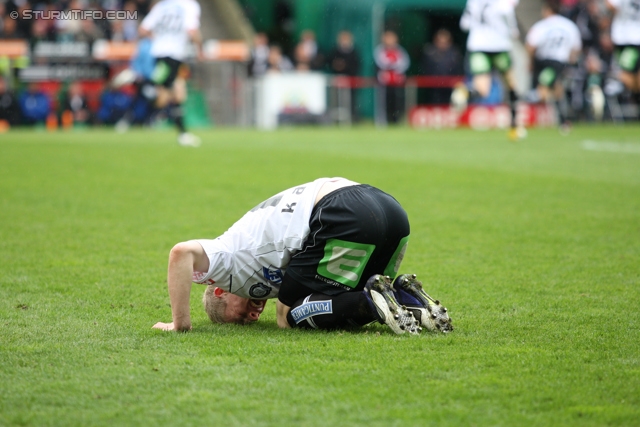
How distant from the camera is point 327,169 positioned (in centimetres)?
1180

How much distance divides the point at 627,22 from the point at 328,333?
15.9 metres

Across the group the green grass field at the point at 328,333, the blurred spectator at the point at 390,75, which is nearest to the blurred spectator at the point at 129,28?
the blurred spectator at the point at 390,75

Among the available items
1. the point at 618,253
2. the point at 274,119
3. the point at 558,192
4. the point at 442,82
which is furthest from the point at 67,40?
the point at 618,253

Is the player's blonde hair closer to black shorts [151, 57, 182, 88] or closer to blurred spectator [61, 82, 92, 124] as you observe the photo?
black shorts [151, 57, 182, 88]

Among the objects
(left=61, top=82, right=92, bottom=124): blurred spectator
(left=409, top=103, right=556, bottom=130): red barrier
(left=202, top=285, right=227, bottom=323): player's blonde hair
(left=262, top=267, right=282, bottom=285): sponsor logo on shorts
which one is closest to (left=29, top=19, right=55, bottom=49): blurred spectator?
(left=61, top=82, right=92, bottom=124): blurred spectator

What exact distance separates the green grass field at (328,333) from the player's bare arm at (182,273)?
13 centimetres

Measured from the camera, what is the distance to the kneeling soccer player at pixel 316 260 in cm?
429

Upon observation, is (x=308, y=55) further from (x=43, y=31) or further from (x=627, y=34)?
(x=627, y=34)

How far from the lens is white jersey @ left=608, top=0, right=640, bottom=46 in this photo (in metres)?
18.3

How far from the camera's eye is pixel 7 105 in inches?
869

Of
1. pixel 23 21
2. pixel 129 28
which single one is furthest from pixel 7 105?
pixel 129 28

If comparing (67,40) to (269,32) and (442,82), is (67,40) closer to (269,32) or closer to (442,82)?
(269,32)

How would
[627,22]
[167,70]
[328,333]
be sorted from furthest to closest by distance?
[627,22] → [167,70] → [328,333]

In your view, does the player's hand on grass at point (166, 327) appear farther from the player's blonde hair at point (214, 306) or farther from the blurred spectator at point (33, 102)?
the blurred spectator at point (33, 102)
